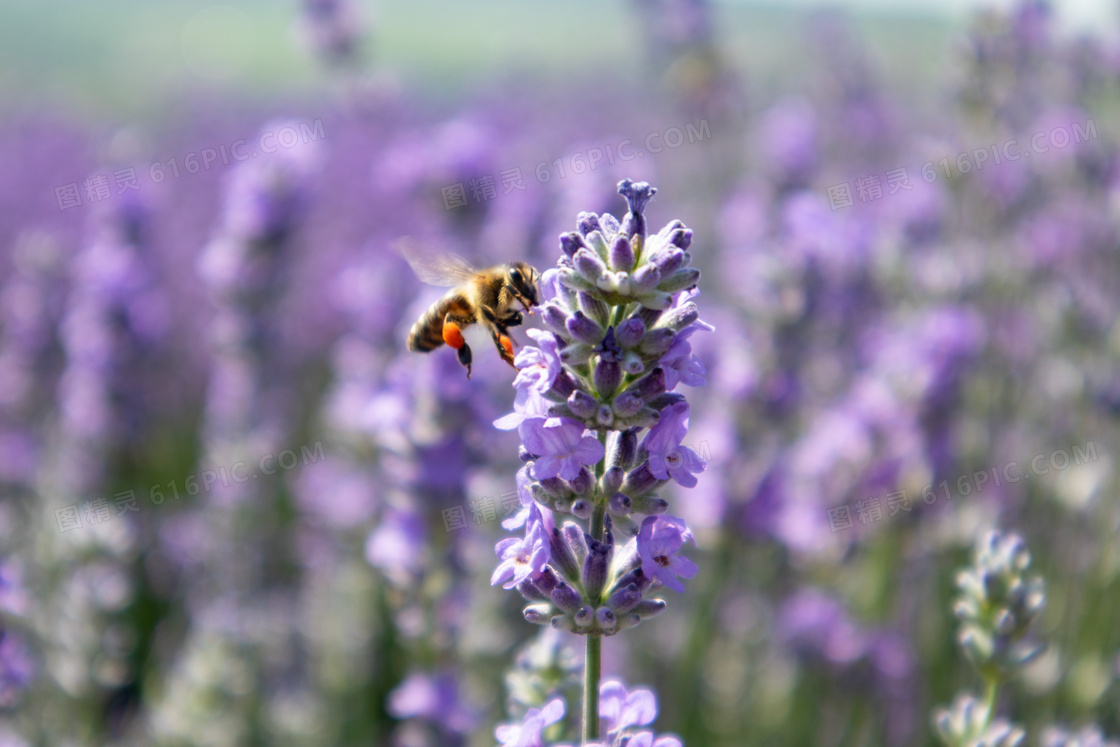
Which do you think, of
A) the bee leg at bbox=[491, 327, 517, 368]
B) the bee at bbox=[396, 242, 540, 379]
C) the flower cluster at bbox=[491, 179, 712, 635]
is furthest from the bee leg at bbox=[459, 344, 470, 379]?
the flower cluster at bbox=[491, 179, 712, 635]

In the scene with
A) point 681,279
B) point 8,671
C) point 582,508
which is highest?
point 681,279

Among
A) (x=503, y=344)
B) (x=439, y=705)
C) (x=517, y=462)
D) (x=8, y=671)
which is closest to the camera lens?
(x=8, y=671)

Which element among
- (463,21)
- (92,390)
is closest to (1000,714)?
(92,390)

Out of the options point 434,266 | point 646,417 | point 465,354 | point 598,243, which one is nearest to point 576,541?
point 646,417

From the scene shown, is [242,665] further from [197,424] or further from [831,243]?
[197,424]

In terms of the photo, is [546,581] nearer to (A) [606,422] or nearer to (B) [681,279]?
(A) [606,422]
